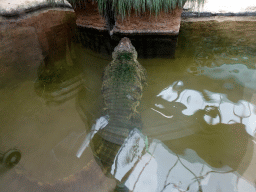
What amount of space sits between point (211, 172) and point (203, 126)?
1.37 ft

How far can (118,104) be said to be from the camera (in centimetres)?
171

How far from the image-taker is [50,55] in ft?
8.23

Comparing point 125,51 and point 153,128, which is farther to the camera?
point 125,51

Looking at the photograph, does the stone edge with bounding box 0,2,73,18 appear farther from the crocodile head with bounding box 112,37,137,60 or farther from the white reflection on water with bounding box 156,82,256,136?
the white reflection on water with bounding box 156,82,256,136

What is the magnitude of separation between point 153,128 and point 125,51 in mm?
1411

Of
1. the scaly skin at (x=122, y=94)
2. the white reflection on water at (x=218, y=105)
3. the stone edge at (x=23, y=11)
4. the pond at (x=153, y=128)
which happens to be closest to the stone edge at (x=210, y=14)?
the pond at (x=153, y=128)

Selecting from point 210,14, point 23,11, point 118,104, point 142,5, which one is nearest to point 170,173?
point 118,104

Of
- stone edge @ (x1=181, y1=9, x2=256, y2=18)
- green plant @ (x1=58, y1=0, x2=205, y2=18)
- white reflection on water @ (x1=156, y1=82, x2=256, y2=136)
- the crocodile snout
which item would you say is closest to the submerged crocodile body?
the crocodile snout

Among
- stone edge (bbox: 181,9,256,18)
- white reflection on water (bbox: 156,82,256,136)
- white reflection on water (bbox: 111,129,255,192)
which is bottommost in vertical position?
white reflection on water (bbox: 111,129,255,192)

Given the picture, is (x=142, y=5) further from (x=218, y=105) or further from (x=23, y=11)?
(x=23, y=11)

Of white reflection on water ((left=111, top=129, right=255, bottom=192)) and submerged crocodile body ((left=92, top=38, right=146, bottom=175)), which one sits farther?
submerged crocodile body ((left=92, top=38, right=146, bottom=175))

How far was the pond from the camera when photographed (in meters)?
1.27

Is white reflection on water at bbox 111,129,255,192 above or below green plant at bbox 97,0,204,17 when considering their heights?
below

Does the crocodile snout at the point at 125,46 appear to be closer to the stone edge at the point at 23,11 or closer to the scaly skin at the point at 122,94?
the scaly skin at the point at 122,94
